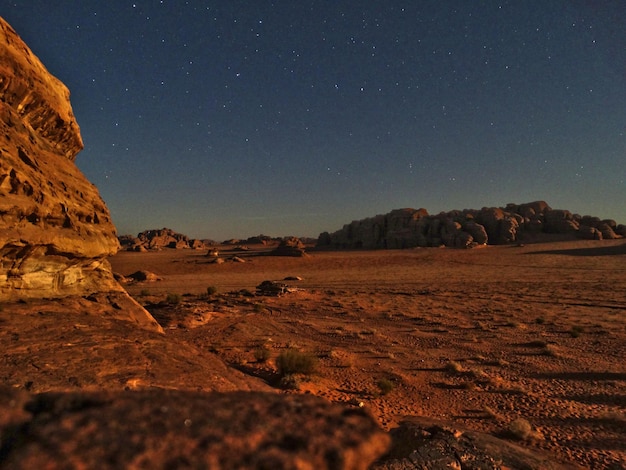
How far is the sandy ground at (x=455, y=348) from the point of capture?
674cm

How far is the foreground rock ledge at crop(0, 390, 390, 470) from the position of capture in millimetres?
1537

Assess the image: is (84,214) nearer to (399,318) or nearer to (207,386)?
(207,386)

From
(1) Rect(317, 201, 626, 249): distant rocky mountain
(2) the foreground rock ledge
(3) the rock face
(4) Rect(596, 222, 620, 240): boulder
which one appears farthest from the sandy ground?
(4) Rect(596, 222, 620, 240): boulder

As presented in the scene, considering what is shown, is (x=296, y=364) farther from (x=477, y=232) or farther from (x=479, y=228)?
(x=479, y=228)

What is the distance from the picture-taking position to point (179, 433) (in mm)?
1682

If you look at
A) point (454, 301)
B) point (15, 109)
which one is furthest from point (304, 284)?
point (15, 109)

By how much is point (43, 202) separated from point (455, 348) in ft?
41.3

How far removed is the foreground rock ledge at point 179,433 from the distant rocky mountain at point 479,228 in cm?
6950

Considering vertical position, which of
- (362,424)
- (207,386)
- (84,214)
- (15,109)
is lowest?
(207,386)

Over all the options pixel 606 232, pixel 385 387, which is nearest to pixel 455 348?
pixel 385 387

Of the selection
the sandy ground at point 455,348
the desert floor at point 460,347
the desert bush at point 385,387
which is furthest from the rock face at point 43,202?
the desert bush at point 385,387

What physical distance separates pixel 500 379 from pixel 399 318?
310 inches

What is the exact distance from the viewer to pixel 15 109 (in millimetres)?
8461

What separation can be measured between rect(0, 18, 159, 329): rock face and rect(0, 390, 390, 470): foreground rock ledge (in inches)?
245
